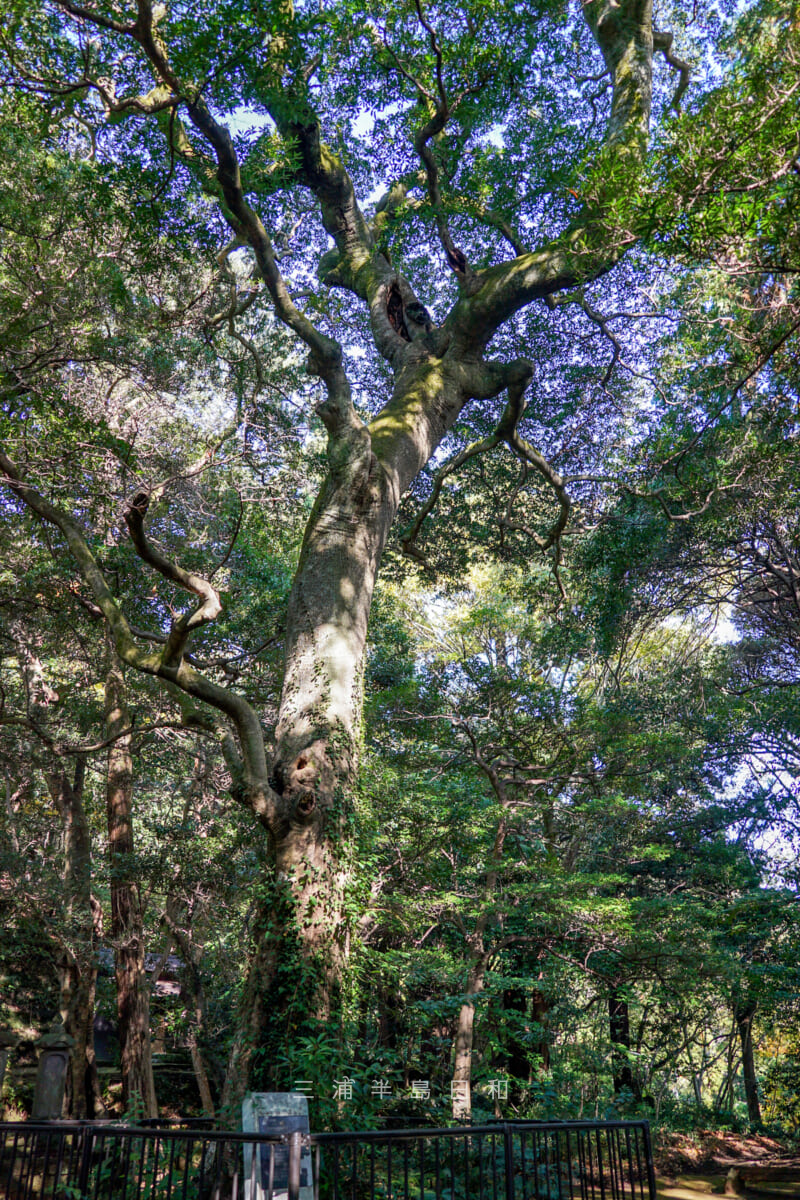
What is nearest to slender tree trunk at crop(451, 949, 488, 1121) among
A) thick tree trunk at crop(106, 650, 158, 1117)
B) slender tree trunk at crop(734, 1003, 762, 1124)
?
thick tree trunk at crop(106, 650, 158, 1117)

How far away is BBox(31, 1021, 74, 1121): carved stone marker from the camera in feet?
26.1

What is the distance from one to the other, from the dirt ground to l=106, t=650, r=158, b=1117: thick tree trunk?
247 inches

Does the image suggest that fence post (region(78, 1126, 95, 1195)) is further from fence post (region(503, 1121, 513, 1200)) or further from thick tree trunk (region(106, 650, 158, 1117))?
thick tree trunk (region(106, 650, 158, 1117))

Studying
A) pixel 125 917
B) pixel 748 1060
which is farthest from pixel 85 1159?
pixel 748 1060

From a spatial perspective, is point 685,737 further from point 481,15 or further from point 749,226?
point 481,15

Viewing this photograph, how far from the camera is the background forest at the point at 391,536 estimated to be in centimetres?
493

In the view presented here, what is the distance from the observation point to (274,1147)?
11.0ft

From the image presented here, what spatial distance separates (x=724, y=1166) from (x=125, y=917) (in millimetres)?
9350

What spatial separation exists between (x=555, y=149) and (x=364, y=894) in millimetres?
8115

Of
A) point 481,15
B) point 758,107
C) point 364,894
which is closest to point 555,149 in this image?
point 481,15

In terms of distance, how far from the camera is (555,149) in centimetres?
862

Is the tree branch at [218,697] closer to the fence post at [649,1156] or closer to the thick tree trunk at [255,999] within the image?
the thick tree trunk at [255,999]

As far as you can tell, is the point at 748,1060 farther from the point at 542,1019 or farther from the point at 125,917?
the point at 125,917

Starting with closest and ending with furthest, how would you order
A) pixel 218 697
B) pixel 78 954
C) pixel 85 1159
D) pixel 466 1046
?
pixel 85 1159 → pixel 218 697 → pixel 466 1046 → pixel 78 954
